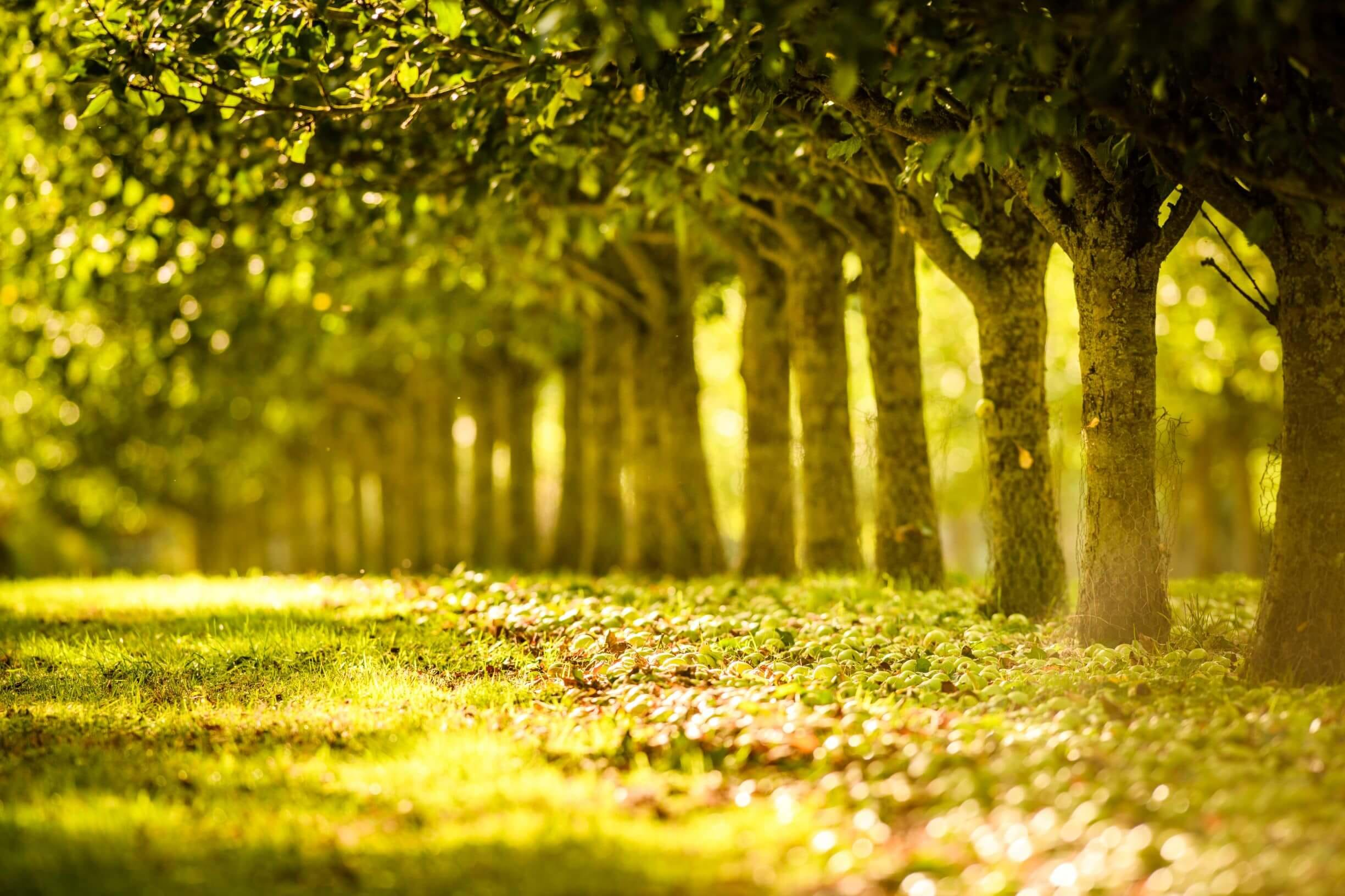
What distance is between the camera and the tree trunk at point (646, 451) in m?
15.2

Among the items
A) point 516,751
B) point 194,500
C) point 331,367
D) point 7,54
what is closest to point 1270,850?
point 516,751

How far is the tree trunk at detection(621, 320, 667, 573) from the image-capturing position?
15234 mm

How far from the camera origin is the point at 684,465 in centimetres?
1500

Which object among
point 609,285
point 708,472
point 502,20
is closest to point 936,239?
point 502,20

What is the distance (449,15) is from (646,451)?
32.1 feet

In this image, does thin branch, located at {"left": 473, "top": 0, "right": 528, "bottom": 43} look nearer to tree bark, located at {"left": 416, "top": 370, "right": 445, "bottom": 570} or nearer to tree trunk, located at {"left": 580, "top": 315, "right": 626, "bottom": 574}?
tree trunk, located at {"left": 580, "top": 315, "right": 626, "bottom": 574}

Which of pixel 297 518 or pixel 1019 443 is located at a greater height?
pixel 1019 443

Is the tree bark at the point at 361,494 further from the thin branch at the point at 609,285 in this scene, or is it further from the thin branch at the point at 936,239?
the thin branch at the point at 936,239

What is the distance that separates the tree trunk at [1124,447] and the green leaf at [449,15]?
4094 mm

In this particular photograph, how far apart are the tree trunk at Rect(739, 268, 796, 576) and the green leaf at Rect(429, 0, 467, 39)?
26.1 feet

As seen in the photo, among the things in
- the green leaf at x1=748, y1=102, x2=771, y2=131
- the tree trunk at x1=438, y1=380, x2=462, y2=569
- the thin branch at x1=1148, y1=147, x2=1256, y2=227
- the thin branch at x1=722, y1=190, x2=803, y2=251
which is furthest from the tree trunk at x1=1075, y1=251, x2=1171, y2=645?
the tree trunk at x1=438, y1=380, x2=462, y2=569

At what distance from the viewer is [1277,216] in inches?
253

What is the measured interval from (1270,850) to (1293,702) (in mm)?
2101

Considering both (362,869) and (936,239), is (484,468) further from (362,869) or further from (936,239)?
(362,869)
